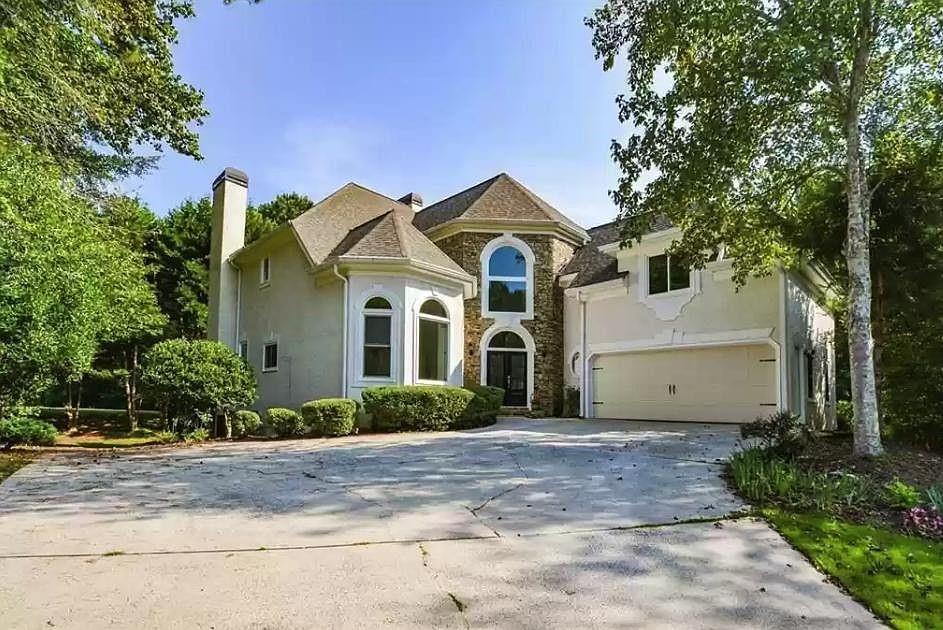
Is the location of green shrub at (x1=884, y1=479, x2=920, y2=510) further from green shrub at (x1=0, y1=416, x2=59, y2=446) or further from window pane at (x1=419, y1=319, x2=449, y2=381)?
green shrub at (x1=0, y1=416, x2=59, y2=446)

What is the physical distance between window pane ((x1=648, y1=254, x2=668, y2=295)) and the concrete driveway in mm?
8895

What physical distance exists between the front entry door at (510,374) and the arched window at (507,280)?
53.1 inches

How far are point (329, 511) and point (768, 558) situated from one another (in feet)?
12.1

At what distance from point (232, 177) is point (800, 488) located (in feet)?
58.5

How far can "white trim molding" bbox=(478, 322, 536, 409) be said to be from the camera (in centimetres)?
1778

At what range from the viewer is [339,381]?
14555 mm

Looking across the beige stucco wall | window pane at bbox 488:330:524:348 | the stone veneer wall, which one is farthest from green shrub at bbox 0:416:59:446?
window pane at bbox 488:330:524:348

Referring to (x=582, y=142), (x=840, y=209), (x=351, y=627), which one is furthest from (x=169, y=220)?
(x=351, y=627)

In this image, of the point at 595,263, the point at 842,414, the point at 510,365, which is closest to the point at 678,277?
the point at 595,263

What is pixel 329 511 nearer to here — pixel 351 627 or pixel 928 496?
pixel 351 627

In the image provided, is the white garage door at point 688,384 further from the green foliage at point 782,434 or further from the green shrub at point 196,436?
the green shrub at point 196,436

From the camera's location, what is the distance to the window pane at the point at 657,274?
16.1 meters

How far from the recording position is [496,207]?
1873 centimetres

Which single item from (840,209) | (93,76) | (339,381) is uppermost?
(93,76)
